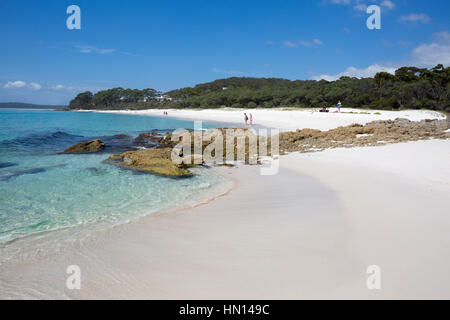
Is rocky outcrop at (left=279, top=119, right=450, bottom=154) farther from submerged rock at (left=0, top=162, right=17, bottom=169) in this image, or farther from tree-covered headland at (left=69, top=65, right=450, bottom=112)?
tree-covered headland at (left=69, top=65, right=450, bottom=112)

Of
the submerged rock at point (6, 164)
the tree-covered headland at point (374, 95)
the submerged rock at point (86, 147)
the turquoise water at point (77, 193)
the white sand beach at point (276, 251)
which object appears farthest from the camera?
the tree-covered headland at point (374, 95)

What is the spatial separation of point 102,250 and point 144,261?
2.84 ft

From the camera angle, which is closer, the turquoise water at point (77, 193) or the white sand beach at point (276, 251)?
the white sand beach at point (276, 251)

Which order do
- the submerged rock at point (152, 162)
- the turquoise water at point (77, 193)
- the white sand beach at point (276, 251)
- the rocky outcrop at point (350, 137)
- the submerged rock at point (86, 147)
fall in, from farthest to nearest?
the submerged rock at point (86, 147) → the rocky outcrop at point (350, 137) → the submerged rock at point (152, 162) → the turquoise water at point (77, 193) → the white sand beach at point (276, 251)

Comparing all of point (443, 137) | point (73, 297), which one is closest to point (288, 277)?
point (73, 297)

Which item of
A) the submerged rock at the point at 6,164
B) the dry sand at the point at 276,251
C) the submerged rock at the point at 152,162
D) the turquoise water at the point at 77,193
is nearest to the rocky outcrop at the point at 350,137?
the submerged rock at the point at 152,162

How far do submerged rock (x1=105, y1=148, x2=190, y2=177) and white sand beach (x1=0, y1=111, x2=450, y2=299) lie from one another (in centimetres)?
291

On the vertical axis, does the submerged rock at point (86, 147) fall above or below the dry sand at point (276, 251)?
above

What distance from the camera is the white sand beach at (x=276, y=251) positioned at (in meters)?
2.97

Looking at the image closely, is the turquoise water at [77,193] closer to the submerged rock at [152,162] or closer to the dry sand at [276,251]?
the submerged rock at [152,162]

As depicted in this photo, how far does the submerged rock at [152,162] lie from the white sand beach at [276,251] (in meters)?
2.91

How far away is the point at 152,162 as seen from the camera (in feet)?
32.0

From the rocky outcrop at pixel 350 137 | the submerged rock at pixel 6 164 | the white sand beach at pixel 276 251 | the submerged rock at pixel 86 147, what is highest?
the rocky outcrop at pixel 350 137

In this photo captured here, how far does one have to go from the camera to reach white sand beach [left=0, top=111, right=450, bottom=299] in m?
2.97
